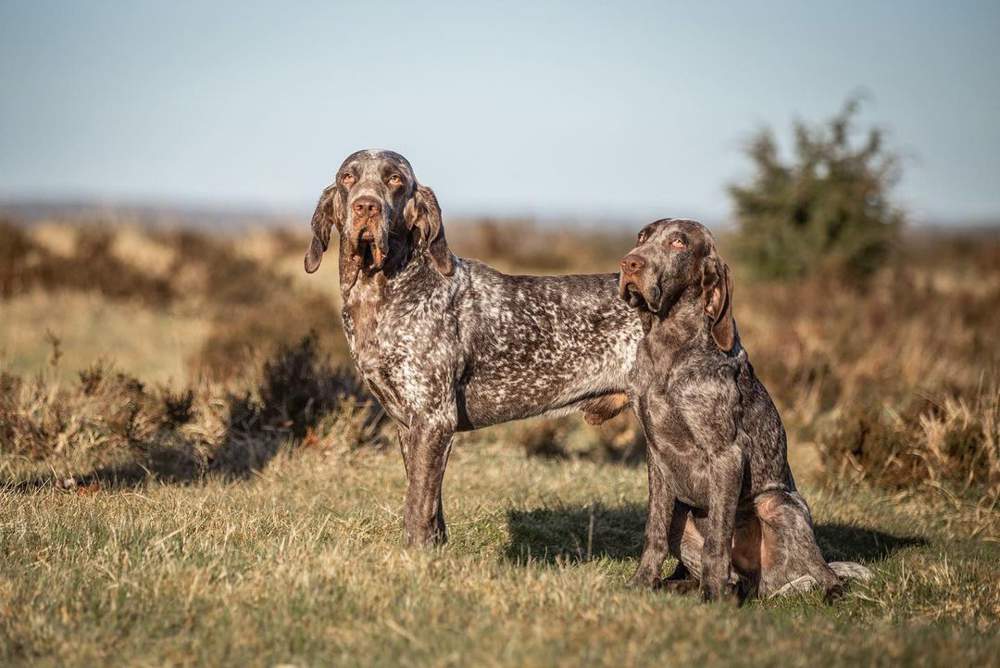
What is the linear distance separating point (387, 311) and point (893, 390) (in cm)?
874

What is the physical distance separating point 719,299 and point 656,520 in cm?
114

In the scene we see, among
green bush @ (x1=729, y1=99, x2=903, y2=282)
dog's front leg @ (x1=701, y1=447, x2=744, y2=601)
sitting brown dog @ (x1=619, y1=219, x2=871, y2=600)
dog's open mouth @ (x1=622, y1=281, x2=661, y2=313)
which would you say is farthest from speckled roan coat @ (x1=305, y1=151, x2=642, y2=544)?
green bush @ (x1=729, y1=99, x2=903, y2=282)

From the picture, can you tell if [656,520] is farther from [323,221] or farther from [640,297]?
[323,221]

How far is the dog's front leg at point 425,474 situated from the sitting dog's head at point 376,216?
0.83 meters

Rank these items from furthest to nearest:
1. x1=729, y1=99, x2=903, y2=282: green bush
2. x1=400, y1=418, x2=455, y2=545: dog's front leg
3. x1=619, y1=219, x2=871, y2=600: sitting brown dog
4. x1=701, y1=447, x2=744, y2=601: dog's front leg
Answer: x1=729, y1=99, x2=903, y2=282: green bush, x1=400, y1=418, x2=455, y2=545: dog's front leg, x1=619, y1=219, x2=871, y2=600: sitting brown dog, x1=701, y1=447, x2=744, y2=601: dog's front leg

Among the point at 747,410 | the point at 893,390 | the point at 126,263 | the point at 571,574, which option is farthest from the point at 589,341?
the point at 126,263

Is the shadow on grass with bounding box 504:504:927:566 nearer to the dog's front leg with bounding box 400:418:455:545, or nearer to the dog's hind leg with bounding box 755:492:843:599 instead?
the dog's front leg with bounding box 400:418:455:545

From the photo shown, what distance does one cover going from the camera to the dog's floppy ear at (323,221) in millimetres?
5734

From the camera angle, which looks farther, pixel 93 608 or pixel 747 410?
pixel 747 410

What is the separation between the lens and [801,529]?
541 cm

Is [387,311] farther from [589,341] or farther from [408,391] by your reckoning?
[589,341]

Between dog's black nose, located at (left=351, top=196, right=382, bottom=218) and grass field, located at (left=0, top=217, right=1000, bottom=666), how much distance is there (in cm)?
164

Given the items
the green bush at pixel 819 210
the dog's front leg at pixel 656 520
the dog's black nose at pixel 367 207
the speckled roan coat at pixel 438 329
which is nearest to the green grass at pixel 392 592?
the dog's front leg at pixel 656 520

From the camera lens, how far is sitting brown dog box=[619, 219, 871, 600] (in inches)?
205
